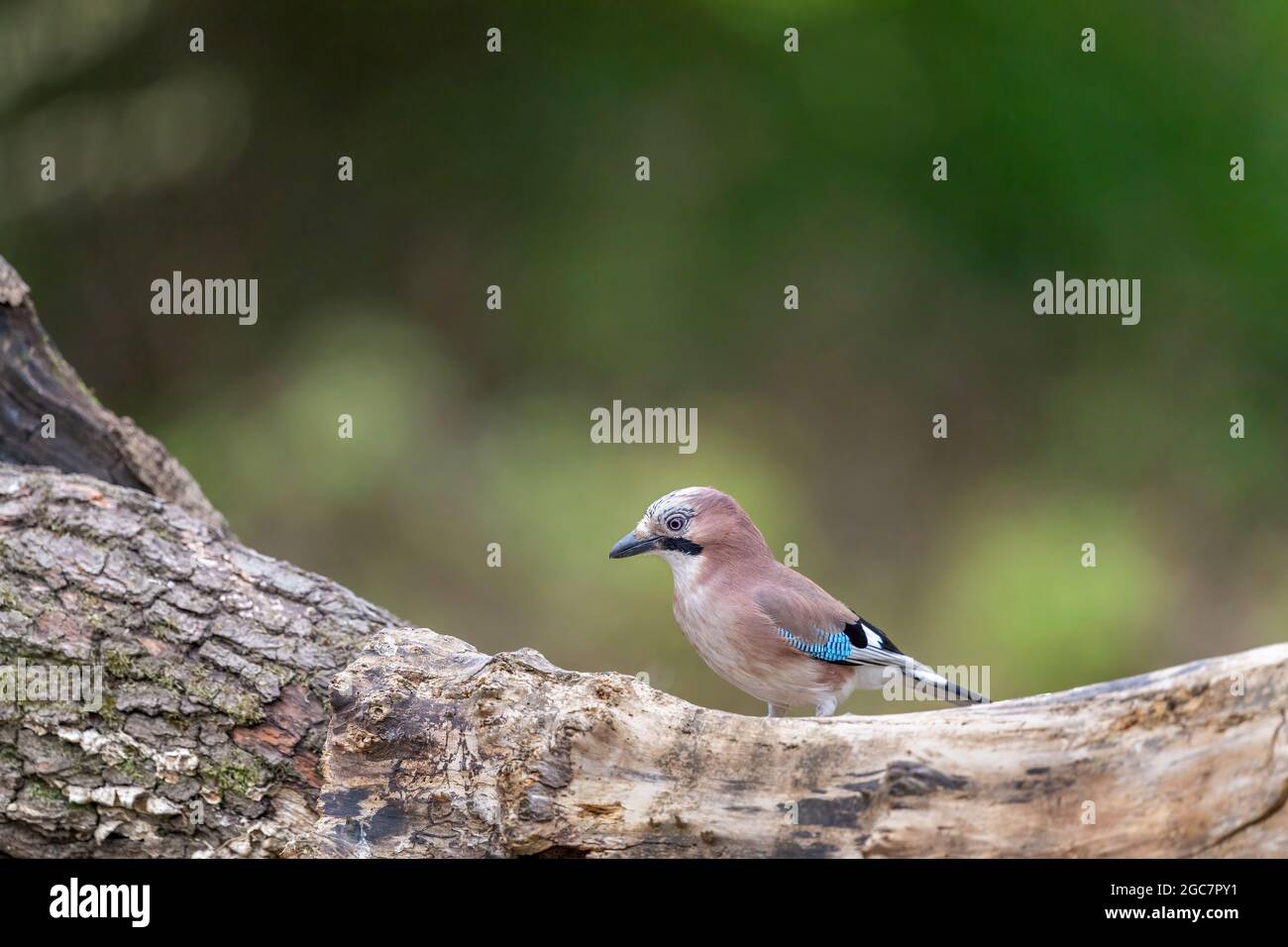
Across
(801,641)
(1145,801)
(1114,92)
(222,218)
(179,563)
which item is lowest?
(1145,801)

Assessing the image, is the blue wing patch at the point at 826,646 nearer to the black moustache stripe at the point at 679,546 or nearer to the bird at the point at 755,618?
the bird at the point at 755,618

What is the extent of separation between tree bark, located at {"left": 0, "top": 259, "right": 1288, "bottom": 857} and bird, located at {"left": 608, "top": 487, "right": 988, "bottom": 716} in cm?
89

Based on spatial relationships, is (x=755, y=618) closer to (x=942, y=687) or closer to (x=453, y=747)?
(x=942, y=687)

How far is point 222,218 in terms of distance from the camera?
9.94m

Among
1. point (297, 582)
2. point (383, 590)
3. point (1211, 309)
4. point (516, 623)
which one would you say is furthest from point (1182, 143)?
point (297, 582)

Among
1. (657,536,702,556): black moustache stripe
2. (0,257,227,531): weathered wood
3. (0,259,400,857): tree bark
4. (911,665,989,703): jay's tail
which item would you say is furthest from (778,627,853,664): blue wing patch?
(0,257,227,531): weathered wood

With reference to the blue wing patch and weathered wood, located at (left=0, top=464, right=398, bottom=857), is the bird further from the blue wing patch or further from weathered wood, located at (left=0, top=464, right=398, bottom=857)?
weathered wood, located at (left=0, top=464, right=398, bottom=857)

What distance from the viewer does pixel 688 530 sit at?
4.48m

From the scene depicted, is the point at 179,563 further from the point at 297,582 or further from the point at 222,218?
the point at 222,218

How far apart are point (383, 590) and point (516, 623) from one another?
0.99 metres

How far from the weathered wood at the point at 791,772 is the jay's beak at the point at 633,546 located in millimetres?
855

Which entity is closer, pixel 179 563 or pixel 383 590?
pixel 179 563

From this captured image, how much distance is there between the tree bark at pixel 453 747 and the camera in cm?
299

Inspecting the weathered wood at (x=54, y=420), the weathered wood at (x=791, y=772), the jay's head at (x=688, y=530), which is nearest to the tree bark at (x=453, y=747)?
the weathered wood at (x=791, y=772)
